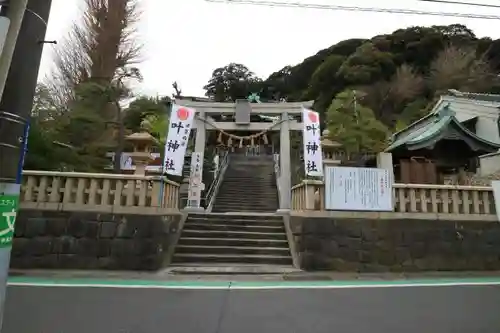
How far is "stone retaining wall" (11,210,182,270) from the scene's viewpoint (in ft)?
26.0

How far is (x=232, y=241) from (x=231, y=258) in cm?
87

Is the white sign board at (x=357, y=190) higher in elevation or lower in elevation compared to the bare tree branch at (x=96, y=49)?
lower

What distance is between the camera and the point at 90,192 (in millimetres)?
8281

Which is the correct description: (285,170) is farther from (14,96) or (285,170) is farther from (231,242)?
(14,96)

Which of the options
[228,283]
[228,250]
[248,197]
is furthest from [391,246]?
[248,197]

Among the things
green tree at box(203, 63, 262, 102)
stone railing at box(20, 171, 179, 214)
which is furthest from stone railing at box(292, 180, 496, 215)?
green tree at box(203, 63, 262, 102)

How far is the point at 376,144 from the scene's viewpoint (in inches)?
718

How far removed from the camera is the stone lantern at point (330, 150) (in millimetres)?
18403

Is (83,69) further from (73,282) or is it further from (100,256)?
(73,282)

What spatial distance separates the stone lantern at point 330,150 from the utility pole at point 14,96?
1683cm

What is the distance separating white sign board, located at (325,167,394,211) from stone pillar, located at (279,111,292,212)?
4.58m

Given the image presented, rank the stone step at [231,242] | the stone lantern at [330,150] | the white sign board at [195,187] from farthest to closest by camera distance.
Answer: the stone lantern at [330,150]
the white sign board at [195,187]
the stone step at [231,242]

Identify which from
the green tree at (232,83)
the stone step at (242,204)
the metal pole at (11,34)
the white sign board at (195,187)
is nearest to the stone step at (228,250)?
the white sign board at (195,187)

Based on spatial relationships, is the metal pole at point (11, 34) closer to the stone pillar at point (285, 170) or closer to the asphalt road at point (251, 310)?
the asphalt road at point (251, 310)
